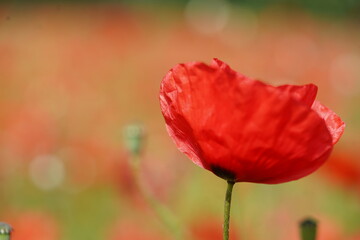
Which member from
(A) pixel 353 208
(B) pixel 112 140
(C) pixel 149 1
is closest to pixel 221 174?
(A) pixel 353 208

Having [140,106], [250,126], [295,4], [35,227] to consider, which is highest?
[295,4]

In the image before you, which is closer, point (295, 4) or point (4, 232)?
point (4, 232)

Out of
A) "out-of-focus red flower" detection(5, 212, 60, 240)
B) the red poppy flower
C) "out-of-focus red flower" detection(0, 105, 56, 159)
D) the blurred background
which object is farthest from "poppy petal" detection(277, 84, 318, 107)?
"out-of-focus red flower" detection(0, 105, 56, 159)

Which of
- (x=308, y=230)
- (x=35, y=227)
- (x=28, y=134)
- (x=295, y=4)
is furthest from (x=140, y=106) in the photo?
(x=308, y=230)

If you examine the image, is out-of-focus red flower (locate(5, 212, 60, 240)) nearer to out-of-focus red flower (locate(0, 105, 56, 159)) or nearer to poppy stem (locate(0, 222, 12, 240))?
out-of-focus red flower (locate(0, 105, 56, 159))

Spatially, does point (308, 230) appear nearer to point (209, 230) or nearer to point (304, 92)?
point (304, 92)

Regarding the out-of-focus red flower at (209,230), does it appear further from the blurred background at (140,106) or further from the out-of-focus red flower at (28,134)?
the out-of-focus red flower at (28,134)
